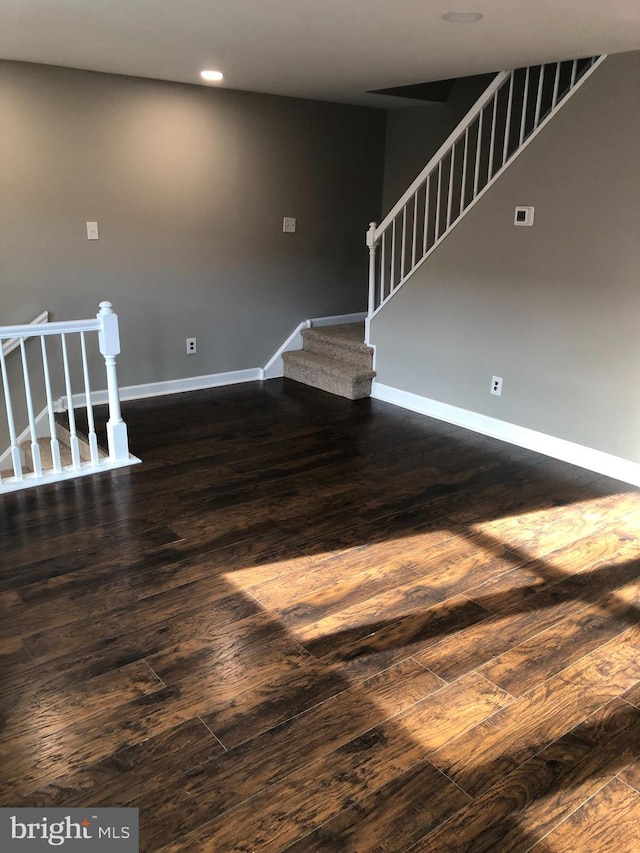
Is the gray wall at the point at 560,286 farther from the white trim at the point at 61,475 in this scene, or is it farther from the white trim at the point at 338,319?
the white trim at the point at 61,475

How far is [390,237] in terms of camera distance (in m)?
6.27

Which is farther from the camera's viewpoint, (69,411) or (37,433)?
(37,433)

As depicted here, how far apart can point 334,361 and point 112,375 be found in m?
2.37

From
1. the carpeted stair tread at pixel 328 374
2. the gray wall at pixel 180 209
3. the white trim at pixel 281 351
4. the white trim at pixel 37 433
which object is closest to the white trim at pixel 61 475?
the white trim at pixel 37 433

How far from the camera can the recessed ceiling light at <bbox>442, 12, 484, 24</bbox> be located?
9.43 ft

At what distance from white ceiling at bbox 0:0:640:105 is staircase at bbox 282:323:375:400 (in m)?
2.04

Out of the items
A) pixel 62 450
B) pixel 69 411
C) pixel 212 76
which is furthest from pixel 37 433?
pixel 212 76

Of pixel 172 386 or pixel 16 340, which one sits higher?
pixel 16 340

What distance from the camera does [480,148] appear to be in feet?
16.9

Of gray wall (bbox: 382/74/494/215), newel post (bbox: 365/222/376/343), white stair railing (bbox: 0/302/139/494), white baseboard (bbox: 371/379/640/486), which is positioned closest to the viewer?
white stair railing (bbox: 0/302/139/494)

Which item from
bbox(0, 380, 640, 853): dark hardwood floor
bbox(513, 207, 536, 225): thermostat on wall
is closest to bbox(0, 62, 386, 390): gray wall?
bbox(0, 380, 640, 853): dark hardwood floor

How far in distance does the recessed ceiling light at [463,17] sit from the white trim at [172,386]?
3.37 m

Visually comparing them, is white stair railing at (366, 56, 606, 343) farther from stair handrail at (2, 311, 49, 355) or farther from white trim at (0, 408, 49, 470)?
white trim at (0, 408, 49, 470)

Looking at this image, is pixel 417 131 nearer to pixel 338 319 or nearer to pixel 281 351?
pixel 338 319
